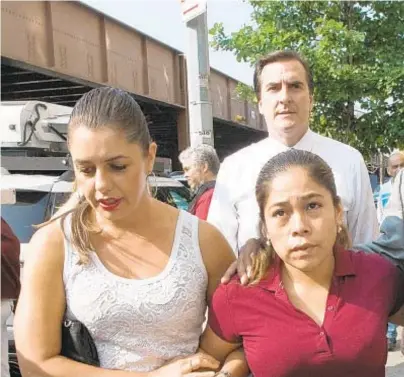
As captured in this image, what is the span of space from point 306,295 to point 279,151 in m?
0.95

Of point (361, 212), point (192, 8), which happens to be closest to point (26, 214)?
point (192, 8)

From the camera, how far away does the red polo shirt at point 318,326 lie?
1736mm

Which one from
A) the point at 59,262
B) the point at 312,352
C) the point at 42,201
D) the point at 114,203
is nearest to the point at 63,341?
the point at 59,262

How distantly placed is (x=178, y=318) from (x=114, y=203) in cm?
38

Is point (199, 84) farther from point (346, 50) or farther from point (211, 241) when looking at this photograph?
point (211, 241)

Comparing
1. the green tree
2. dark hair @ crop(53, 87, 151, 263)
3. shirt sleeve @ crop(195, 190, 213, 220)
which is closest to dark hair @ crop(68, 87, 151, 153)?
dark hair @ crop(53, 87, 151, 263)

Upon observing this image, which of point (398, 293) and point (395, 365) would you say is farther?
point (395, 365)

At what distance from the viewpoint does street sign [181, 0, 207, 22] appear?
5011 mm

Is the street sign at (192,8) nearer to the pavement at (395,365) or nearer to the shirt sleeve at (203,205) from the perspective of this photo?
the shirt sleeve at (203,205)

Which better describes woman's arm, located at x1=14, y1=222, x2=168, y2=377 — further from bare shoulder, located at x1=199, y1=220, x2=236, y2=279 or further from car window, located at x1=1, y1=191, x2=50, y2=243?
car window, located at x1=1, y1=191, x2=50, y2=243

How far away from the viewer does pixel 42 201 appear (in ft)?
16.2

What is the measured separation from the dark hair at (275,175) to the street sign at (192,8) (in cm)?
337

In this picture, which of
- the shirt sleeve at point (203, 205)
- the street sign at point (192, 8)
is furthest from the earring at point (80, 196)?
the street sign at point (192, 8)

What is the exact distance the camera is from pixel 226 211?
2693mm
